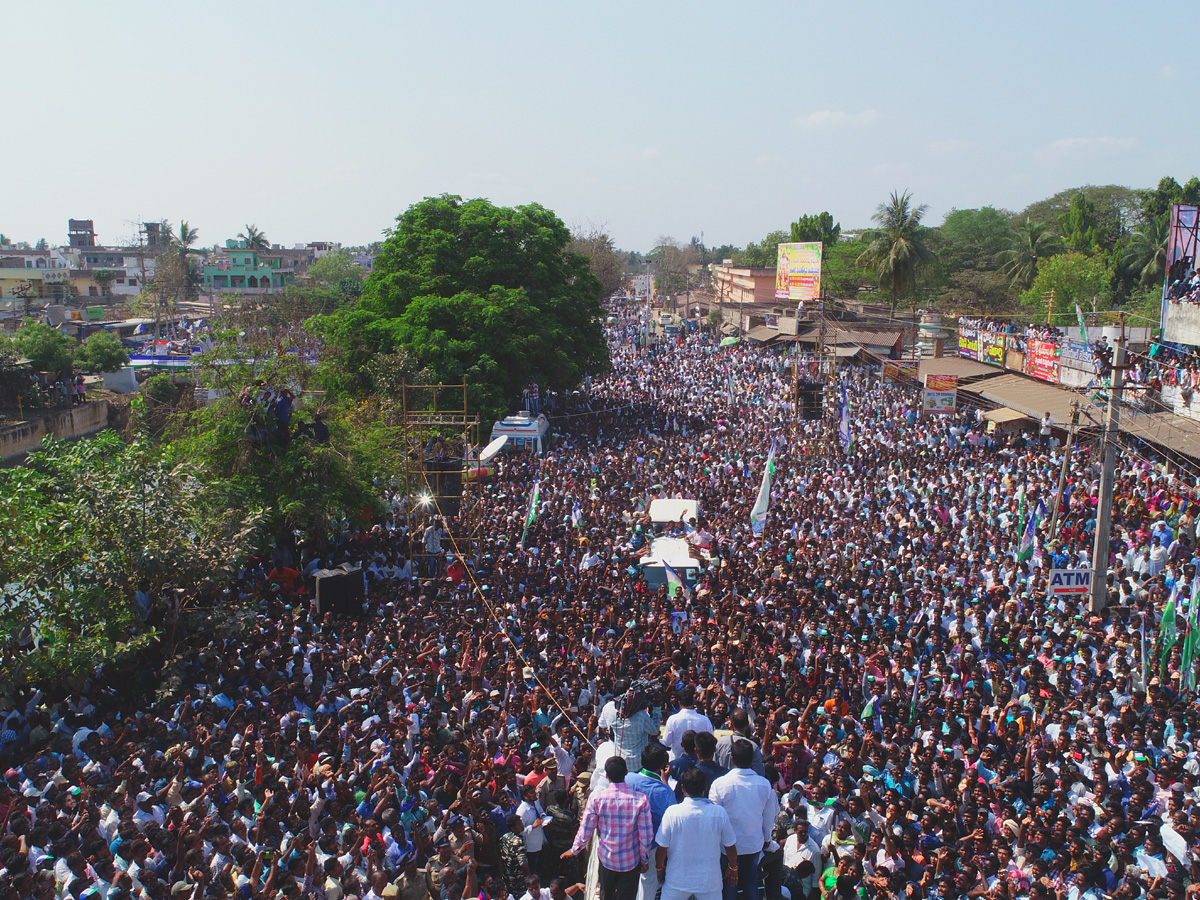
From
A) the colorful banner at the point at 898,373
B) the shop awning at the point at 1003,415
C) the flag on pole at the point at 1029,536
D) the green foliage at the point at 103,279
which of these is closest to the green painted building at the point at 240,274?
the green foliage at the point at 103,279

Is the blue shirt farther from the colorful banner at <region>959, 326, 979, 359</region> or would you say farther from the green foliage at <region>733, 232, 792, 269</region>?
the green foliage at <region>733, 232, 792, 269</region>

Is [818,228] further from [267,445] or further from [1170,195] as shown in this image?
[267,445]

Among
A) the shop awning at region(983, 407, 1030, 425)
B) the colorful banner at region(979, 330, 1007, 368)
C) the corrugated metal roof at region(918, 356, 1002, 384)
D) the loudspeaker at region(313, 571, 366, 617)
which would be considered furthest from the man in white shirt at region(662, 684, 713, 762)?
the colorful banner at region(979, 330, 1007, 368)

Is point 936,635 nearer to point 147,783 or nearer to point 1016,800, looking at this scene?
point 1016,800

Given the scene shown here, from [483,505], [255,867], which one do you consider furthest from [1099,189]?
[255,867]

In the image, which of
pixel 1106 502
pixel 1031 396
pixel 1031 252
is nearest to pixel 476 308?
pixel 1031 396
